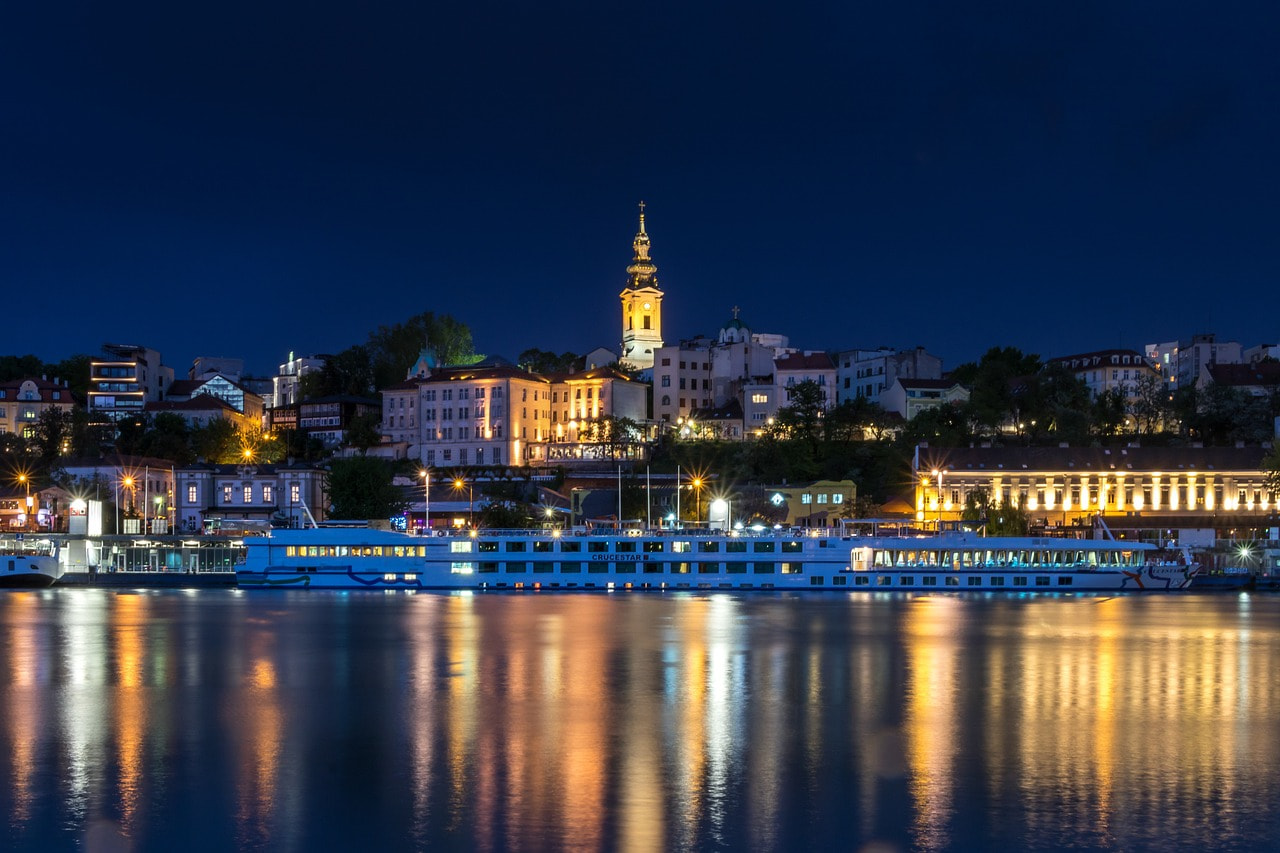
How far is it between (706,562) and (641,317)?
2499 inches

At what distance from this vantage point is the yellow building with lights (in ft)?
260

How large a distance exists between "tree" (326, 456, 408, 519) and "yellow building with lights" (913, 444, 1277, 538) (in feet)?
100

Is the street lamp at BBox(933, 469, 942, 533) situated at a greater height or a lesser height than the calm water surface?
greater

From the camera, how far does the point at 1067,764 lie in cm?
2498

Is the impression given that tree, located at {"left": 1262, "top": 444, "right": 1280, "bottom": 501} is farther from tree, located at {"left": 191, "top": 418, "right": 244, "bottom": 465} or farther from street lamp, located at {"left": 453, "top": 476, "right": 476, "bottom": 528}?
tree, located at {"left": 191, "top": 418, "right": 244, "bottom": 465}

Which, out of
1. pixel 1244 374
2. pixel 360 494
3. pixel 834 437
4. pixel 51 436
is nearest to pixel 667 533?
pixel 360 494

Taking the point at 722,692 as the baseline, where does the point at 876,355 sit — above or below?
above

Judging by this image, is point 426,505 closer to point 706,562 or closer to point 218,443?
point 706,562

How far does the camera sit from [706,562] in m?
62.6

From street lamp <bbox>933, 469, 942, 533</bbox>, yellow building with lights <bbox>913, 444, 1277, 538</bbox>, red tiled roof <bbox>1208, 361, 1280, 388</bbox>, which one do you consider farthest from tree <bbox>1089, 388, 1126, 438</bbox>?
street lamp <bbox>933, 469, 942, 533</bbox>

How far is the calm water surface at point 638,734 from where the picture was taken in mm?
20531

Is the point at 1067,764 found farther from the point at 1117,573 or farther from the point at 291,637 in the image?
the point at 1117,573

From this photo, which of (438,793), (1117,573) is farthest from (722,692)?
(1117,573)

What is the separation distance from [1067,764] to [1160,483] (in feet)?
194
